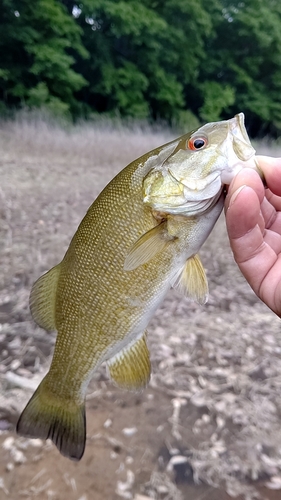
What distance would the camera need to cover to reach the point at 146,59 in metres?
14.0

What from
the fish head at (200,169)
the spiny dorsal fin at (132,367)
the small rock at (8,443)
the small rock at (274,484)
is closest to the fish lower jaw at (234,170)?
the fish head at (200,169)

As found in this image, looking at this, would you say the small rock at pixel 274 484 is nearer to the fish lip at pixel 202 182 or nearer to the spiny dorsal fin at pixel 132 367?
the spiny dorsal fin at pixel 132 367

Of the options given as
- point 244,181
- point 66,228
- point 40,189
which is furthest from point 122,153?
point 244,181

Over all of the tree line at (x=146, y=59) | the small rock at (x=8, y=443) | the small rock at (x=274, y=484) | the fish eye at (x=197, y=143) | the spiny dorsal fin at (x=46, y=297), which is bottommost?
the small rock at (x=274, y=484)

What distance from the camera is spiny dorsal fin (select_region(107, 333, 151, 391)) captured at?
1.47 m

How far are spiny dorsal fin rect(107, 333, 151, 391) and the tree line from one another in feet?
34.9

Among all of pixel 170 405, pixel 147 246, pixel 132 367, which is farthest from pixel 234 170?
pixel 170 405

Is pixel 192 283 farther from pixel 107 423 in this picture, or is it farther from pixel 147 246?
pixel 107 423

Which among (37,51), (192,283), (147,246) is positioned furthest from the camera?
(37,51)

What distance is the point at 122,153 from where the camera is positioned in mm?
8797

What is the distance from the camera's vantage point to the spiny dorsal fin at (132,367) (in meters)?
1.47

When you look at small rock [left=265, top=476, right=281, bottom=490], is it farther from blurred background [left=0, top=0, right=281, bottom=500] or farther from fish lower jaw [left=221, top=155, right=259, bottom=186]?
fish lower jaw [left=221, top=155, right=259, bottom=186]

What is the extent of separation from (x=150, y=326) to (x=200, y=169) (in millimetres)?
2530

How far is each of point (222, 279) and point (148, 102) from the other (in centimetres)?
1062
